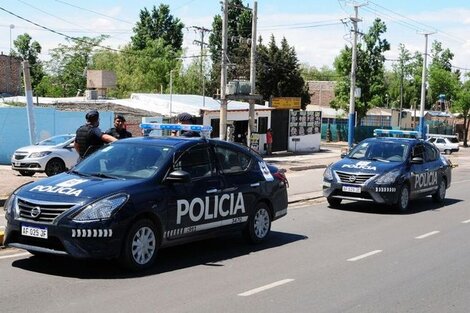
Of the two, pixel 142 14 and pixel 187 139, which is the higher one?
pixel 142 14

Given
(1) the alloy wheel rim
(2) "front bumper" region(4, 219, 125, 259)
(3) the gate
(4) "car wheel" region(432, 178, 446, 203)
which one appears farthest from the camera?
(3) the gate

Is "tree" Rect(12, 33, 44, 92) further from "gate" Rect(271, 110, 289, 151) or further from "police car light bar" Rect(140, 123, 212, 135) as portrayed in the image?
"police car light bar" Rect(140, 123, 212, 135)

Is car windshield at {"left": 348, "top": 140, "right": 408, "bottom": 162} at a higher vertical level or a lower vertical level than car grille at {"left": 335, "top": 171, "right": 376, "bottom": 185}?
higher

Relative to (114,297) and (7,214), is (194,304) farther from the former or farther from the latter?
(7,214)

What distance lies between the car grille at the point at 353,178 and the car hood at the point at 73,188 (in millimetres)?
7481

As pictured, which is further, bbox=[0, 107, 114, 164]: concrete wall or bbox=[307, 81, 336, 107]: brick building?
bbox=[307, 81, 336, 107]: brick building

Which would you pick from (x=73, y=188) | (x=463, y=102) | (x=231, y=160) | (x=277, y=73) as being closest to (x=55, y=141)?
(x=231, y=160)

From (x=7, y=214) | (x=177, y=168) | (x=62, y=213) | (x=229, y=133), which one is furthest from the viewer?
(x=229, y=133)

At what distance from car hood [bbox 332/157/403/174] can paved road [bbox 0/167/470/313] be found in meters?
2.90

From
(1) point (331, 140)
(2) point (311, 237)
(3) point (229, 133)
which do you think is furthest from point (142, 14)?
(2) point (311, 237)

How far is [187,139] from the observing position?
9023mm

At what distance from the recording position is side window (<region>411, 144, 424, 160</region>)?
15.5m

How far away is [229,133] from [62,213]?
25.8m

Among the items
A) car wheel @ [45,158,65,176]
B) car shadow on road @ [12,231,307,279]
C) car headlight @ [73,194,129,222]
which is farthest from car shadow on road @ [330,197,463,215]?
car wheel @ [45,158,65,176]
